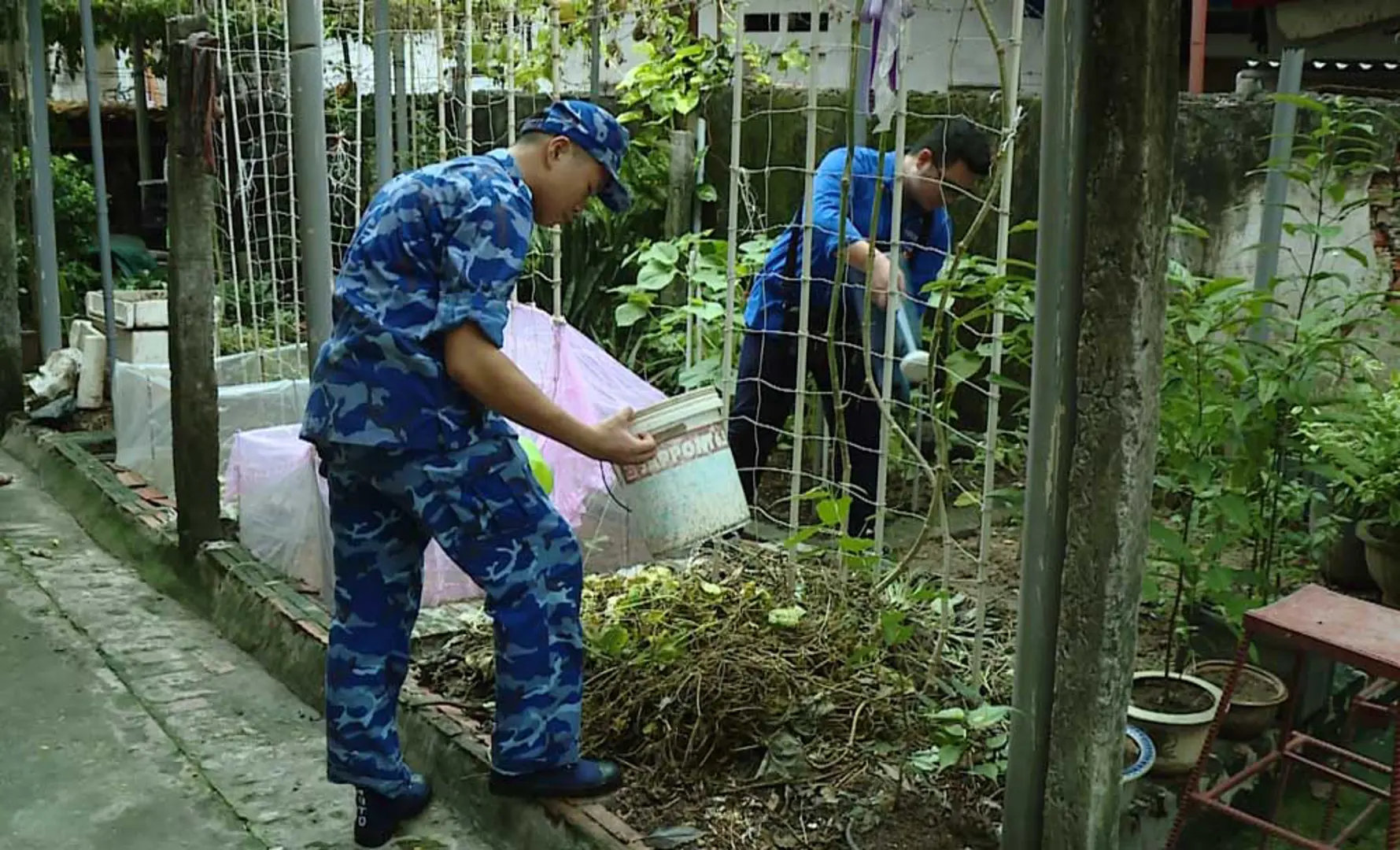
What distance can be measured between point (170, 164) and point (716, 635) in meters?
2.54

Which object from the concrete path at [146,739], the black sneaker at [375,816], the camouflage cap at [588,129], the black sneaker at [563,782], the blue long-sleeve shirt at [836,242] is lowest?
the concrete path at [146,739]

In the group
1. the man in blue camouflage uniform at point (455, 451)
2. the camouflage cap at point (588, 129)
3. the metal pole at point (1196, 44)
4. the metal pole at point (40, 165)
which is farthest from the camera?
the metal pole at point (40, 165)

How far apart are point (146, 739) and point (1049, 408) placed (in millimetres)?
2589

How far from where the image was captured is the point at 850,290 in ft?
13.0

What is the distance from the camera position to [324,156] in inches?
155

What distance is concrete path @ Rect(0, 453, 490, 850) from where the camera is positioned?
3039mm

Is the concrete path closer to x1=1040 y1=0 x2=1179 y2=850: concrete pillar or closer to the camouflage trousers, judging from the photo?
the camouflage trousers

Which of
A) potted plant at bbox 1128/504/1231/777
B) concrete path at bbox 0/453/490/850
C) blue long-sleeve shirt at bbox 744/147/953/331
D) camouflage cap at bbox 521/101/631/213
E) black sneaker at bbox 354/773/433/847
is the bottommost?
concrete path at bbox 0/453/490/850

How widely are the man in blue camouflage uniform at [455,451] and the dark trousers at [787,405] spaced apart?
4.37 ft

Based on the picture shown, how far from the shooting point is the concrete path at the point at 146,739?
3.04 metres

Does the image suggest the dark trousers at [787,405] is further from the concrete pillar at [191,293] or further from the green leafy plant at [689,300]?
the concrete pillar at [191,293]

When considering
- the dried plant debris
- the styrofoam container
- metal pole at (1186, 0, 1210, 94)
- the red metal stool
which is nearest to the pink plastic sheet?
the dried plant debris

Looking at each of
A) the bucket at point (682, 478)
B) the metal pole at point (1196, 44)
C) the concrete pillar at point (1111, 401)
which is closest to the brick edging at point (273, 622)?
the bucket at point (682, 478)

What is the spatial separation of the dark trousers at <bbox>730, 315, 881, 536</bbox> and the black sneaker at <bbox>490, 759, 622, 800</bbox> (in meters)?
1.30
